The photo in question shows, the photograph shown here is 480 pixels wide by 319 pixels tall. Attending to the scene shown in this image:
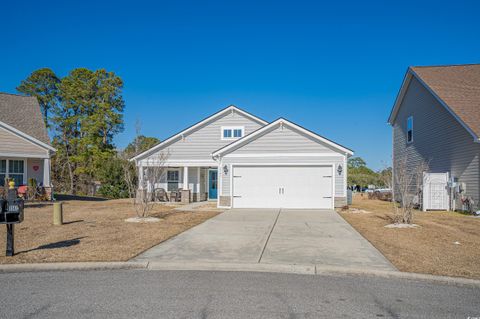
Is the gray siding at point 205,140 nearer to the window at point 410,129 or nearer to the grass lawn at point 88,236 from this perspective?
the window at point 410,129

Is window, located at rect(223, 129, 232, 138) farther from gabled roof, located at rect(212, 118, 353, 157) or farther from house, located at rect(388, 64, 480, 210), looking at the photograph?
house, located at rect(388, 64, 480, 210)

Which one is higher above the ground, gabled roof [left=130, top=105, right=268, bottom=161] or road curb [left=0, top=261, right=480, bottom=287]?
gabled roof [left=130, top=105, right=268, bottom=161]

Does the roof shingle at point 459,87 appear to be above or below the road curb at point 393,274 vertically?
above

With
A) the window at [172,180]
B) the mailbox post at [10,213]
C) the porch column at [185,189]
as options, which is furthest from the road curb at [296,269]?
the window at [172,180]

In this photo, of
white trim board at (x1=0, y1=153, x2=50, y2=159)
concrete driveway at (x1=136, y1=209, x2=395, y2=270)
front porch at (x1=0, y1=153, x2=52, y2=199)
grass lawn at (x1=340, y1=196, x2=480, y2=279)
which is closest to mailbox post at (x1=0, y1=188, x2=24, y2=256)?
concrete driveway at (x1=136, y1=209, x2=395, y2=270)

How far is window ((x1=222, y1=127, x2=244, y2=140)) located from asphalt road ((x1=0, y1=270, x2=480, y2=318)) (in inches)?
701

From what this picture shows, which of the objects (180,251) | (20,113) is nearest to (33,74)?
(20,113)

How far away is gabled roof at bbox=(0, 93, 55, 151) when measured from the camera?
870 inches

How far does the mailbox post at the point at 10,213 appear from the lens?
8.04m

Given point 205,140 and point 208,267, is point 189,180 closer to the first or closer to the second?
point 205,140

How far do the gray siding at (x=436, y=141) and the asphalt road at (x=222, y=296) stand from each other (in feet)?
41.4

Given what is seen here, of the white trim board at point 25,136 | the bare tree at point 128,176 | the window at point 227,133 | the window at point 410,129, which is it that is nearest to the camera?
the bare tree at point 128,176

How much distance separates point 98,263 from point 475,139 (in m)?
14.9

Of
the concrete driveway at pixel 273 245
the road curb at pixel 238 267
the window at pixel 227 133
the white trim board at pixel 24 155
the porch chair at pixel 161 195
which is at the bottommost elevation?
the road curb at pixel 238 267
